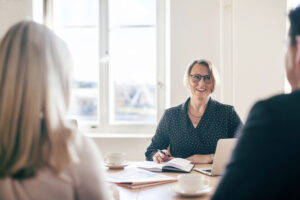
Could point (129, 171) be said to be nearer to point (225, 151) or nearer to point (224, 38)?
point (225, 151)

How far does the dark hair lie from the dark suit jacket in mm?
199

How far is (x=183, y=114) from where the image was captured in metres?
2.50

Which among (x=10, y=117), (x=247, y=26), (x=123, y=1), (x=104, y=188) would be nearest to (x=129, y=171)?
(x=104, y=188)

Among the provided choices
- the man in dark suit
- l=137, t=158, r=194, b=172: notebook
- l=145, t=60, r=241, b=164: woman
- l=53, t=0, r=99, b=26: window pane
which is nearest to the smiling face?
l=145, t=60, r=241, b=164: woman

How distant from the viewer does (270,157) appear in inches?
28.0

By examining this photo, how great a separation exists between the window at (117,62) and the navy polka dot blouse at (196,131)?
989mm

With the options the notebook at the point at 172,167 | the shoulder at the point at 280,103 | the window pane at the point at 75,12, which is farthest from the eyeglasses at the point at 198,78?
the shoulder at the point at 280,103

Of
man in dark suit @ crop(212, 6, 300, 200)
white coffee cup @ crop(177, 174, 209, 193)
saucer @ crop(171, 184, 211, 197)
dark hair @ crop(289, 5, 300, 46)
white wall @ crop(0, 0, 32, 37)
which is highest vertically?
white wall @ crop(0, 0, 32, 37)

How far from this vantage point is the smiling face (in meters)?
2.53

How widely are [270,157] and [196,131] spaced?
5.57 ft

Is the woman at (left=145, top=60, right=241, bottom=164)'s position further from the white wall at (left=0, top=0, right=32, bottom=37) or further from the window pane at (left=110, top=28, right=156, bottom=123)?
the white wall at (left=0, top=0, right=32, bottom=37)

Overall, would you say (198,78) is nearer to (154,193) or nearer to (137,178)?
(137,178)

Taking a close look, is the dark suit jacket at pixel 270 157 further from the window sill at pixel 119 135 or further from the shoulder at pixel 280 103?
the window sill at pixel 119 135

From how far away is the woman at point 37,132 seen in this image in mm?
827
